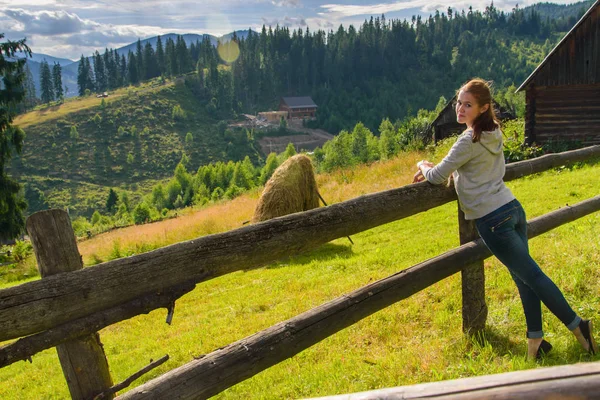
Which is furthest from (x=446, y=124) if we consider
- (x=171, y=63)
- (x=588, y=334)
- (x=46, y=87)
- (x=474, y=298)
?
(x=46, y=87)

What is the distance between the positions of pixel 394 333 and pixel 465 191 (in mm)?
1973

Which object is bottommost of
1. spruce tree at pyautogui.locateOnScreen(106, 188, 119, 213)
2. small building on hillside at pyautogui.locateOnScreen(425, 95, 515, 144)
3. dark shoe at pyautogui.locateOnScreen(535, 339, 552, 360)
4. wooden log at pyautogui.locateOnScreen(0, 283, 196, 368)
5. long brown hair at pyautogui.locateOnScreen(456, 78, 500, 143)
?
spruce tree at pyautogui.locateOnScreen(106, 188, 119, 213)

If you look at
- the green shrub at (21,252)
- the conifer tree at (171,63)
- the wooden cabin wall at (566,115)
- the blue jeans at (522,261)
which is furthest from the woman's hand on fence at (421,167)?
the conifer tree at (171,63)

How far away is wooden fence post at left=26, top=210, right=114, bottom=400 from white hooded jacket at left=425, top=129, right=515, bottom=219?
2505 mm

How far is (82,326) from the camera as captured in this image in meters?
2.21

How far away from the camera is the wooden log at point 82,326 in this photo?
2061 mm

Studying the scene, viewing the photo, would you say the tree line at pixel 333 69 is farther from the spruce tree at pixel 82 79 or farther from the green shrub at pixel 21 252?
the green shrub at pixel 21 252

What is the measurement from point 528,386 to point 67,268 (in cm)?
209

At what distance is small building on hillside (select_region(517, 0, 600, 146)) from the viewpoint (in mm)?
18906

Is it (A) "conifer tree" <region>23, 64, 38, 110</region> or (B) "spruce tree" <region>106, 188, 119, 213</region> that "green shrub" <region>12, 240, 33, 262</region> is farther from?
(A) "conifer tree" <region>23, 64, 38, 110</region>

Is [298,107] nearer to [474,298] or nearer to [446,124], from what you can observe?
[446,124]

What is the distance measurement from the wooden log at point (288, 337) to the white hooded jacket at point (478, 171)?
0.50 meters

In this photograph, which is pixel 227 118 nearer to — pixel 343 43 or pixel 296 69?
pixel 296 69

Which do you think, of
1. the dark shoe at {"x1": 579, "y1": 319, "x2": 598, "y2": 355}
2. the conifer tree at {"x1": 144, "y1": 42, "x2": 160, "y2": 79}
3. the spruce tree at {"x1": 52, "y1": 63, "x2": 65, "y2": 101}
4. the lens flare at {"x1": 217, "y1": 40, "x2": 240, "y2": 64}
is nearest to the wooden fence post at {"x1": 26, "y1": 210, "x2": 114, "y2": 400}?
the dark shoe at {"x1": 579, "y1": 319, "x2": 598, "y2": 355}
